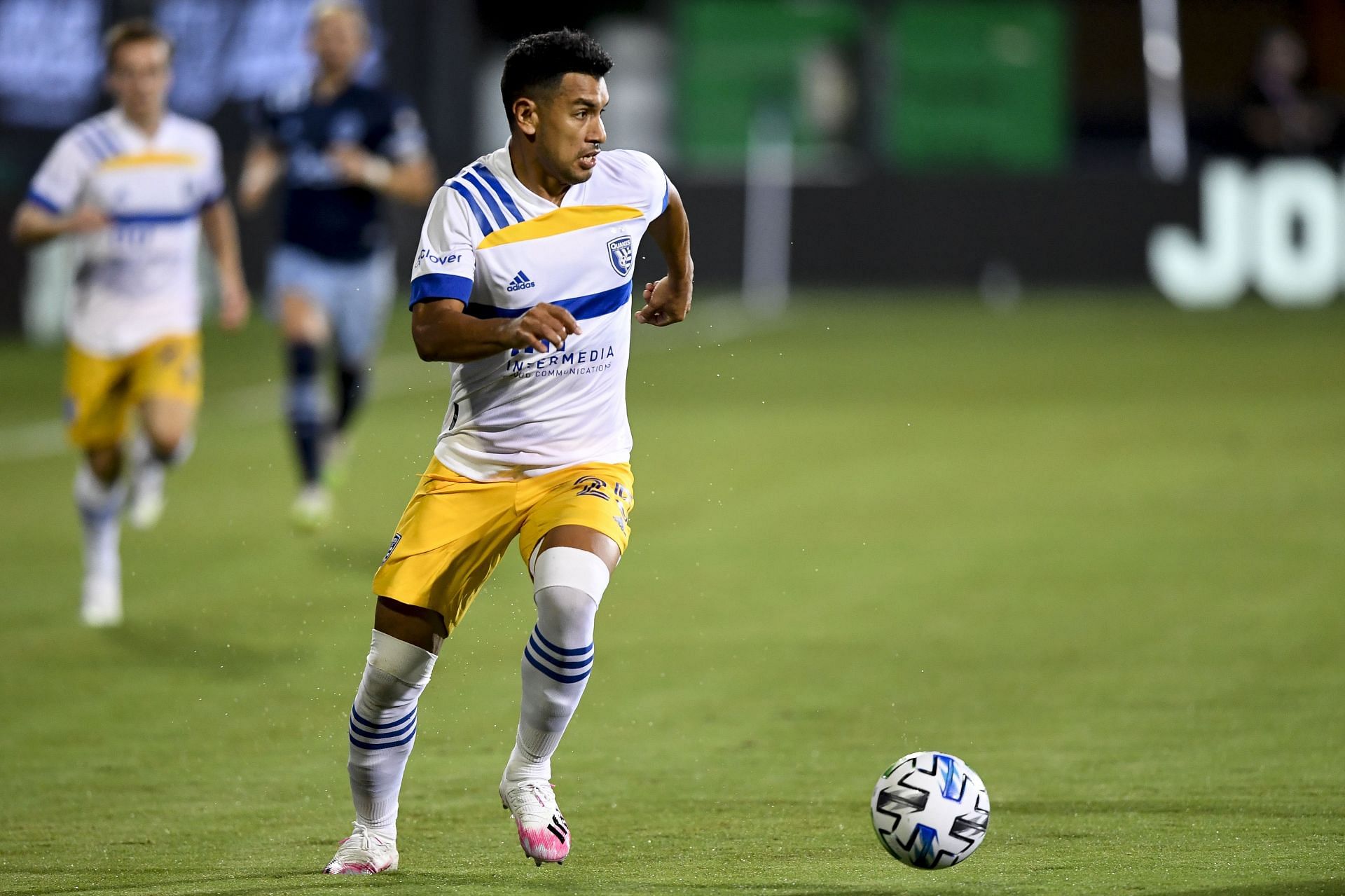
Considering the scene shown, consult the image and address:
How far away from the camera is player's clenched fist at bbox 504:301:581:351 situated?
5.21 m

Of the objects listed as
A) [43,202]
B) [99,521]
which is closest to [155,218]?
[43,202]

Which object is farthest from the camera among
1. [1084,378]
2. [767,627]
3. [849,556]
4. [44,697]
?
[1084,378]

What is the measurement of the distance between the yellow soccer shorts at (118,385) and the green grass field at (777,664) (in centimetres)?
90

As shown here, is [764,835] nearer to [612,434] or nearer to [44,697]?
[612,434]

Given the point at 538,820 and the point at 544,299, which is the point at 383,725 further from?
the point at 544,299

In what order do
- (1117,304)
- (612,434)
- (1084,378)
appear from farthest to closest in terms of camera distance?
(1117,304)
(1084,378)
(612,434)

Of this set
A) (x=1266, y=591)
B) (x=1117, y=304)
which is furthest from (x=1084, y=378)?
(x=1266, y=591)

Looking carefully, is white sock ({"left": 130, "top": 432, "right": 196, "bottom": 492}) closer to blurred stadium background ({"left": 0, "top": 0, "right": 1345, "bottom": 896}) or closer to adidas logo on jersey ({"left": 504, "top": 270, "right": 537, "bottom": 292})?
blurred stadium background ({"left": 0, "top": 0, "right": 1345, "bottom": 896})

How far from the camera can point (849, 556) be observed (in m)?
11.3

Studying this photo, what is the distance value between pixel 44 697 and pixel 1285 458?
30.2 feet

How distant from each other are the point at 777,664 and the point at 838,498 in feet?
15.0

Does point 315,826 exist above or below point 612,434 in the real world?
below

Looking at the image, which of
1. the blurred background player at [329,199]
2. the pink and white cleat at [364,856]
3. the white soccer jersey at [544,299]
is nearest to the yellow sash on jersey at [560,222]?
the white soccer jersey at [544,299]

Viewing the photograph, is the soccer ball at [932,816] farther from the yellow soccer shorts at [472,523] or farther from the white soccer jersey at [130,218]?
the white soccer jersey at [130,218]
